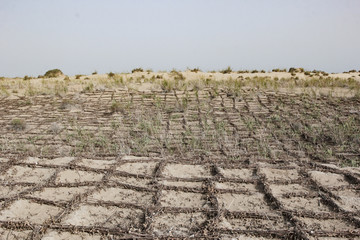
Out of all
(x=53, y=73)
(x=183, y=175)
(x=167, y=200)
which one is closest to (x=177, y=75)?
(x=53, y=73)

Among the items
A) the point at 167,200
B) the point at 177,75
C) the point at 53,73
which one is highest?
the point at 177,75

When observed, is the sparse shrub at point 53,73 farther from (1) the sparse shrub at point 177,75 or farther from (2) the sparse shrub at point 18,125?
(2) the sparse shrub at point 18,125

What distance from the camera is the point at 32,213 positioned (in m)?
2.68

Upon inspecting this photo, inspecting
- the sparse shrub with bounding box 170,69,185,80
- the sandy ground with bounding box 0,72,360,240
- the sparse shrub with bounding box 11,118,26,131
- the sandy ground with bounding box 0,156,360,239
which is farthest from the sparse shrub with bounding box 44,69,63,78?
the sandy ground with bounding box 0,156,360,239

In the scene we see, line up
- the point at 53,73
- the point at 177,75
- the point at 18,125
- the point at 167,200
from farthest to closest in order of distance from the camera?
the point at 53,73, the point at 177,75, the point at 18,125, the point at 167,200

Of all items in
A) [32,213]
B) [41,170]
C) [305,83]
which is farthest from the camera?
[305,83]

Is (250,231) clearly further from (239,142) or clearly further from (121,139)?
(121,139)

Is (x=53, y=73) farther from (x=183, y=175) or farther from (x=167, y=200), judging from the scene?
(x=167, y=200)

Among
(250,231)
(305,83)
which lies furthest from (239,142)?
(305,83)

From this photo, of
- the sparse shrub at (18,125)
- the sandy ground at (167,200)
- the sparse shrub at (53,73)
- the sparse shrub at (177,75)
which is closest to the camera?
the sandy ground at (167,200)

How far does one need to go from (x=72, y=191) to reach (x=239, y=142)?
8.66 ft

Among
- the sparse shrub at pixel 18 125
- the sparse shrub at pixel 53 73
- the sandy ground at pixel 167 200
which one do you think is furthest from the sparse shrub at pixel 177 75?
the sandy ground at pixel 167 200

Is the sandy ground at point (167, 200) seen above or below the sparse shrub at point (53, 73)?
below

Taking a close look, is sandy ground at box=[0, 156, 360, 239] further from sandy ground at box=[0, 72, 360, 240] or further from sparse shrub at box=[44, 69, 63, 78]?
sparse shrub at box=[44, 69, 63, 78]
